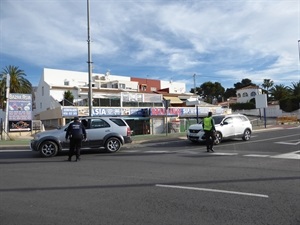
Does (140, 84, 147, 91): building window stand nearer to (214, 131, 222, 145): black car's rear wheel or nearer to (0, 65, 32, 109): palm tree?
(0, 65, 32, 109): palm tree

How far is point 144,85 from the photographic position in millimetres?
70000

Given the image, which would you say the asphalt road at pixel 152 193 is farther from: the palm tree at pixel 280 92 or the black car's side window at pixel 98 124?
the palm tree at pixel 280 92

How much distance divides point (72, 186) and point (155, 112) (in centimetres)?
3409

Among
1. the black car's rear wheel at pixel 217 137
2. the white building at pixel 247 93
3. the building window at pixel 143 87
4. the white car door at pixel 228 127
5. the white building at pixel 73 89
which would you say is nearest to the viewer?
the black car's rear wheel at pixel 217 137

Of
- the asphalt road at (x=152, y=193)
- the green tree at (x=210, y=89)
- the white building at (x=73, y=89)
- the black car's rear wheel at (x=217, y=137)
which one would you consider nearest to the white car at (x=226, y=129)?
the black car's rear wheel at (x=217, y=137)

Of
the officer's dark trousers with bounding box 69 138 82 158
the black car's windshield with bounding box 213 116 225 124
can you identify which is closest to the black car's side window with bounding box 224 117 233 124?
the black car's windshield with bounding box 213 116 225 124

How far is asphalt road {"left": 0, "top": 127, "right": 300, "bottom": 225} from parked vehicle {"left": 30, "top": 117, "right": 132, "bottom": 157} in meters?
2.42

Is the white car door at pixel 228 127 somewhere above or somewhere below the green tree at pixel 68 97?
below

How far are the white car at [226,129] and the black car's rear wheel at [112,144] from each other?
16.3ft

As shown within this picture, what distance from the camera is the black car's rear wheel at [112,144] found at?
14.0 m

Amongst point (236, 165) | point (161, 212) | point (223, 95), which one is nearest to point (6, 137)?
point (236, 165)

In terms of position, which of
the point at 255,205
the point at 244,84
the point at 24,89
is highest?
the point at 244,84

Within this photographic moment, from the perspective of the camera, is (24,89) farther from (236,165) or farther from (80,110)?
(236,165)

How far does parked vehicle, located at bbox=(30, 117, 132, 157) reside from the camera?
1296 cm
